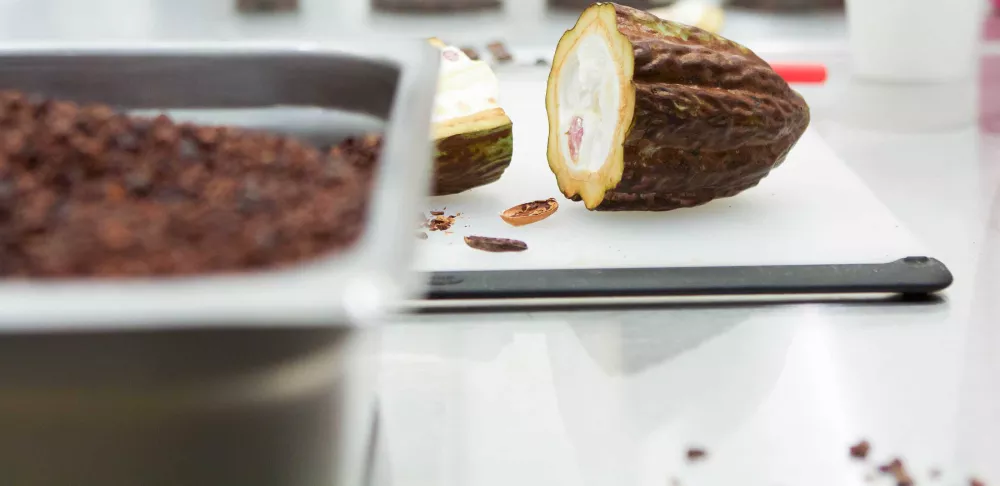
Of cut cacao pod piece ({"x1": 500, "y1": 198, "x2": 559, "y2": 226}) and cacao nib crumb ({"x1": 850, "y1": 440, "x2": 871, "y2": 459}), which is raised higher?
cacao nib crumb ({"x1": 850, "y1": 440, "x2": 871, "y2": 459})

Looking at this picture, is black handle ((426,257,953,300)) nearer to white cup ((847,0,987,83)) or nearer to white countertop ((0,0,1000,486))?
white countertop ((0,0,1000,486))

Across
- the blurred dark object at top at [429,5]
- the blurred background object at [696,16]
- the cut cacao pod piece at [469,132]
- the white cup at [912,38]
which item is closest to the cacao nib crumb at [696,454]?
the cut cacao pod piece at [469,132]

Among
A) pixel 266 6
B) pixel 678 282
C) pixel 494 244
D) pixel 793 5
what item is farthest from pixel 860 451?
pixel 266 6

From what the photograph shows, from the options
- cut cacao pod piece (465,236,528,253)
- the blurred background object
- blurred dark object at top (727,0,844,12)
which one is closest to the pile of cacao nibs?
cut cacao pod piece (465,236,528,253)

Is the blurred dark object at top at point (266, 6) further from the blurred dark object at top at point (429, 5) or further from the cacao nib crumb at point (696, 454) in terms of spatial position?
the cacao nib crumb at point (696, 454)

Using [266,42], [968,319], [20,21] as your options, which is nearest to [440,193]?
[266,42]
